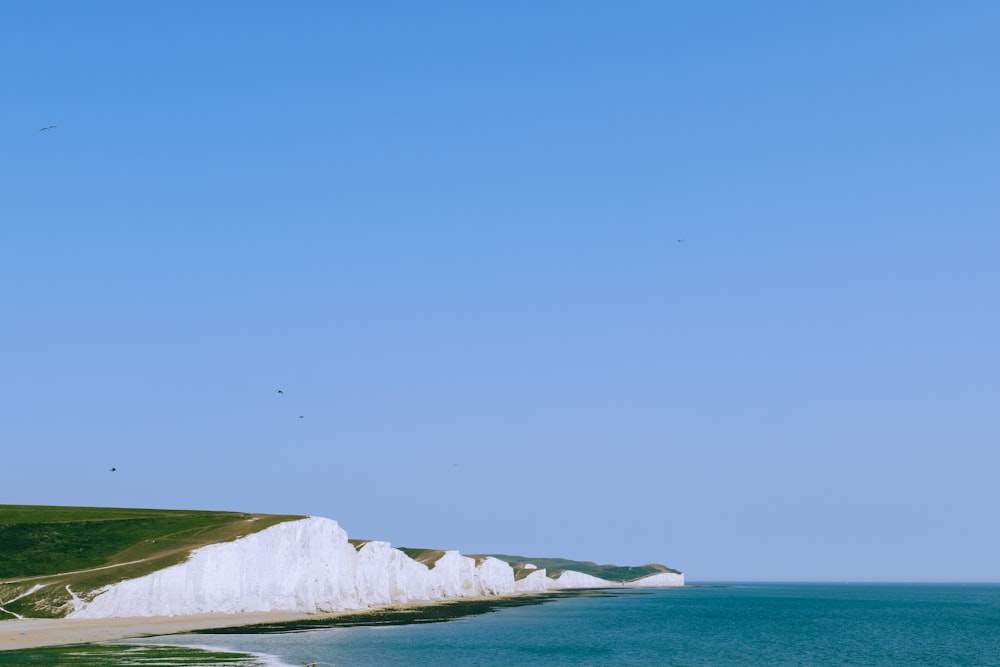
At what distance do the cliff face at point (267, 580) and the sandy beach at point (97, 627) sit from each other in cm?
152

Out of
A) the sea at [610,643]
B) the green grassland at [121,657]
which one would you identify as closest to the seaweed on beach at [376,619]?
the sea at [610,643]

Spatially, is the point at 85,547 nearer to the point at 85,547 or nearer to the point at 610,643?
the point at 85,547

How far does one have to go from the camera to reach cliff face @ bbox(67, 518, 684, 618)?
87.4 meters

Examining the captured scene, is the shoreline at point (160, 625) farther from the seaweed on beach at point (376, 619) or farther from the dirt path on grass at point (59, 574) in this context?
the dirt path on grass at point (59, 574)

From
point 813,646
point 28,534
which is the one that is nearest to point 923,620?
point 813,646

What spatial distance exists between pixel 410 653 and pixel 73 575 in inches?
1490

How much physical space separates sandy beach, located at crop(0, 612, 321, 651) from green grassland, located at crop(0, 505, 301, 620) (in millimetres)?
3190

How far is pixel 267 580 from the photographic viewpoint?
330ft

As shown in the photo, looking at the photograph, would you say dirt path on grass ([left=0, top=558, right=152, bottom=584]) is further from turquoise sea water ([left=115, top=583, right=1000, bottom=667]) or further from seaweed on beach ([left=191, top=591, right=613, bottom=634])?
turquoise sea water ([left=115, top=583, right=1000, bottom=667])

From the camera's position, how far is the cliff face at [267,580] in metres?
87.4

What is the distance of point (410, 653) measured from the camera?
73688 mm

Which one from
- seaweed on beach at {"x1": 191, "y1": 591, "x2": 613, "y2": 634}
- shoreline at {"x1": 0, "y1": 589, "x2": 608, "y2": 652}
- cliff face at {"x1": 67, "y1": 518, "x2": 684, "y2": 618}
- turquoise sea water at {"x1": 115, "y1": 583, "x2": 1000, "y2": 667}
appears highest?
cliff face at {"x1": 67, "y1": 518, "x2": 684, "y2": 618}

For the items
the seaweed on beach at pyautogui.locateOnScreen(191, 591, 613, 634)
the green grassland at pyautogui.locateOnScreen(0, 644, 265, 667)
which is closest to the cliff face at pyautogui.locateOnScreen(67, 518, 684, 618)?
the seaweed on beach at pyautogui.locateOnScreen(191, 591, 613, 634)

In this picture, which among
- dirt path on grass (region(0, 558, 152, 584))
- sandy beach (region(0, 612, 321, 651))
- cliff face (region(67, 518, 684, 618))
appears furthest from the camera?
cliff face (region(67, 518, 684, 618))
